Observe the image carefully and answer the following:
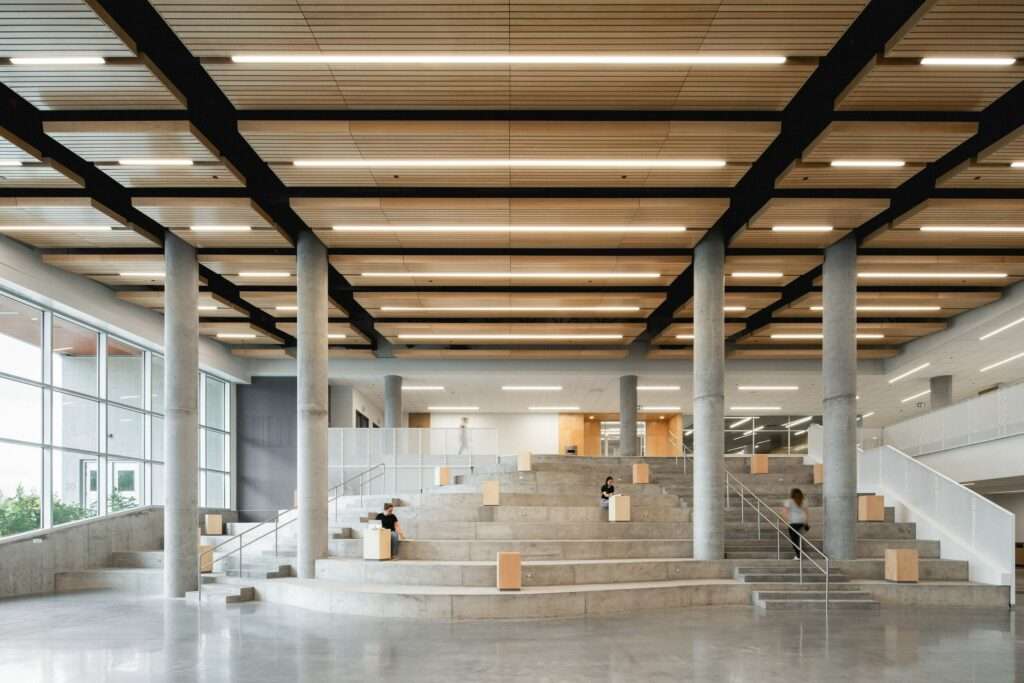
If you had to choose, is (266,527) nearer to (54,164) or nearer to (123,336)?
(123,336)

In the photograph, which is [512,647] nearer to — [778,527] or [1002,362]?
[778,527]

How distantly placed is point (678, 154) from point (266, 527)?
59.7 feet

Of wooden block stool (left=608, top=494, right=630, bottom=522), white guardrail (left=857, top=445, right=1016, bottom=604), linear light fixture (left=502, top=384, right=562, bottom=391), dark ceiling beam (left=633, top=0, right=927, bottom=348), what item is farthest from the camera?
linear light fixture (left=502, top=384, right=562, bottom=391)

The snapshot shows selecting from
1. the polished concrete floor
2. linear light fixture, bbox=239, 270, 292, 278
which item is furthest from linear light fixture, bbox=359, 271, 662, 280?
the polished concrete floor

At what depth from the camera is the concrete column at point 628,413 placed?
36031 millimetres

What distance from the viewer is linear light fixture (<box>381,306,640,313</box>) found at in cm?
2727

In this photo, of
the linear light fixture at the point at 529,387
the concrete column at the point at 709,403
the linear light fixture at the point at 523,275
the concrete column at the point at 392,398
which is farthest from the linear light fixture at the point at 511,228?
the linear light fixture at the point at 529,387

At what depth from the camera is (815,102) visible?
14.1m

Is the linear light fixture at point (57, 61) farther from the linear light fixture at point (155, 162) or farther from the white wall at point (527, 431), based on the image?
the white wall at point (527, 431)

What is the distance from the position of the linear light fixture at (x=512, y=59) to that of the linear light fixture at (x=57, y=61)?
1654mm

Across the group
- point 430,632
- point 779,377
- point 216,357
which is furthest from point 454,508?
point 779,377

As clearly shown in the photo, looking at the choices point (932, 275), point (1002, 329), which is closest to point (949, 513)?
point (932, 275)

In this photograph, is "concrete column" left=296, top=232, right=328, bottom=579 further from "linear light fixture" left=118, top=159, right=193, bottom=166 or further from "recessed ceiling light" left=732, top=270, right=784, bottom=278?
"recessed ceiling light" left=732, top=270, right=784, bottom=278

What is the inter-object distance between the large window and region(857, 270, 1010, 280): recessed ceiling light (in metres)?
18.9
